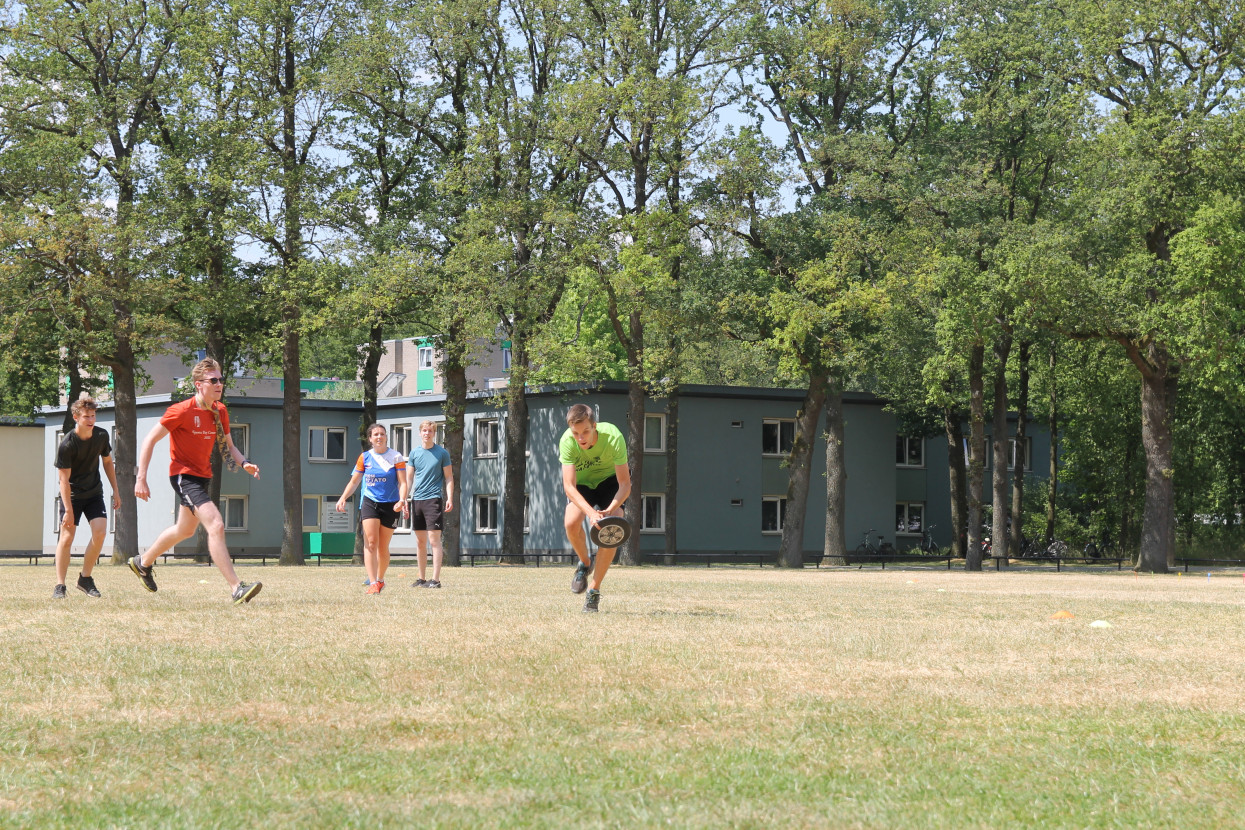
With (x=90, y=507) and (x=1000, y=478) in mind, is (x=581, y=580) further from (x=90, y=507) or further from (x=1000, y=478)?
(x=1000, y=478)

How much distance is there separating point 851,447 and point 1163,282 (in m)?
20.6

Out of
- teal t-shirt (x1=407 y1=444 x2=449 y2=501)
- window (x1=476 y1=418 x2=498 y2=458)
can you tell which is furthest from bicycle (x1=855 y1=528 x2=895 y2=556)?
teal t-shirt (x1=407 y1=444 x2=449 y2=501)

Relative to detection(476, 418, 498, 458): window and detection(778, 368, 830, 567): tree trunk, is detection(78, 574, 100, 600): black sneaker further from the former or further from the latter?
detection(476, 418, 498, 458): window

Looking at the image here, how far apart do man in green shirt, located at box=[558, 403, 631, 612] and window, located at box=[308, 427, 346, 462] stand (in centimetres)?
4965

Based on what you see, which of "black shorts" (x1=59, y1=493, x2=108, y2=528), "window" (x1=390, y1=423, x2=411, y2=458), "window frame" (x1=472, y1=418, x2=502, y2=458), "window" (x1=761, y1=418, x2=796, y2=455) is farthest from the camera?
"window" (x1=390, y1=423, x2=411, y2=458)

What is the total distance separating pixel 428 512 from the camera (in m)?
18.6

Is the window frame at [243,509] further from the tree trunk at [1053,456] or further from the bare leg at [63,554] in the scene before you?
the bare leg at [63,554]

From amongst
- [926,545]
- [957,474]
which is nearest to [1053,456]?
[957,474]

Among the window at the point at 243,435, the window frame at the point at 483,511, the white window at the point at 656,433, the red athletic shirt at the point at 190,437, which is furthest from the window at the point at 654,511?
the red athletic shirt at the point at 190,437

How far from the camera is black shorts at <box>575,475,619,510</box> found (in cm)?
1264

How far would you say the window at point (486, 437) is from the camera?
184 feet

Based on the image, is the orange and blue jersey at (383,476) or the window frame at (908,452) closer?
A: the orange and blue jersey at (383,476)

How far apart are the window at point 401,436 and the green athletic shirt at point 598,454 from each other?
154 ft

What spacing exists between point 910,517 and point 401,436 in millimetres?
21465
